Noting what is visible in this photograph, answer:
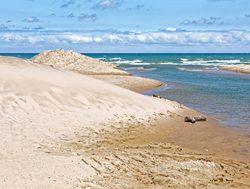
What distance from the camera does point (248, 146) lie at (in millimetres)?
16828

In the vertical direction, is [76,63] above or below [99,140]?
above

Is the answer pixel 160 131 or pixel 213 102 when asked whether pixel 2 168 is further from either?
pixel 213 102

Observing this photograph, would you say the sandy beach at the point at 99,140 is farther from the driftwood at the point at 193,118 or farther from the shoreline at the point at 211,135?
the driftwood at the point at 193,118

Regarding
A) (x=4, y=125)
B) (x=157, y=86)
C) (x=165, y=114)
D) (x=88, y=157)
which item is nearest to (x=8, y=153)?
(x=88, y=157)

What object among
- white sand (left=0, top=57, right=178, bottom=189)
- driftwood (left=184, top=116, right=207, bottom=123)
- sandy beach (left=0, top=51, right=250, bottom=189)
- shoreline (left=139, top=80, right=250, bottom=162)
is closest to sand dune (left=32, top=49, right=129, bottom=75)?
white sand (left=0, top=57, right=178, bottom=189)

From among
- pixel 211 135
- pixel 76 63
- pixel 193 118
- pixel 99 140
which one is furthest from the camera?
pixel 76 63

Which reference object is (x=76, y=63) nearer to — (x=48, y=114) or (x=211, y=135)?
(x=48, y=114)

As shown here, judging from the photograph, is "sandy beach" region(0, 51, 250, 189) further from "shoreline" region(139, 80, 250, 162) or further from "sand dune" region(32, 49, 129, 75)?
"sand dune" region(32, 49, 129, 75)

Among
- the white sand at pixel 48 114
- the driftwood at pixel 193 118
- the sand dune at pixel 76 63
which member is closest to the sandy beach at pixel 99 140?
the white sand at pixel 48 114

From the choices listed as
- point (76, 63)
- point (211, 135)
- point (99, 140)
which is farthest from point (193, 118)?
point (76, 63)

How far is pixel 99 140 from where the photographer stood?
15.8 metres

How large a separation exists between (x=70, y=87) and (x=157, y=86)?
18.6 m

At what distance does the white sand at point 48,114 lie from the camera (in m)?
11.4

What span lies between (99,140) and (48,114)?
3.57 m
